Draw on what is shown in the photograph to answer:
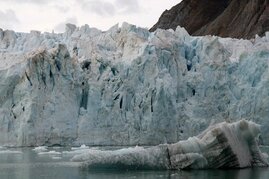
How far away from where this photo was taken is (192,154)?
53.5 ft

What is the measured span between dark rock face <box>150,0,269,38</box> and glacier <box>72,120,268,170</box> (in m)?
33.2

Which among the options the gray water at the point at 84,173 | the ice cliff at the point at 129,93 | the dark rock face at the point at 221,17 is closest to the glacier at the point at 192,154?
the gray water at the point at 84,173

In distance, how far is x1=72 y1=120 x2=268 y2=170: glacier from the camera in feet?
53.4

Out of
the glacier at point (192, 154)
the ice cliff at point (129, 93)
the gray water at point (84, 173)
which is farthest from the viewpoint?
the ice cliff at point (129, 93)

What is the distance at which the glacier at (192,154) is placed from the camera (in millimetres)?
16281

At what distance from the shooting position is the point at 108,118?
90.4 ft

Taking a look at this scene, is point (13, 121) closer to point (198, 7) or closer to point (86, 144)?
point (86, 144)

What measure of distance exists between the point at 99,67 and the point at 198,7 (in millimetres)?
42860

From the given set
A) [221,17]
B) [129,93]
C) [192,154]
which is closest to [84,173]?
[192,154]

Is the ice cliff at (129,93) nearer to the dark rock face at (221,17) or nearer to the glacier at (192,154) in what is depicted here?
the glacier at (192,154)

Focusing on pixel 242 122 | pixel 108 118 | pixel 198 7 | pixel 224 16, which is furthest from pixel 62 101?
pixel 198 7

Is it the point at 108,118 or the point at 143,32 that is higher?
the point at 143,32

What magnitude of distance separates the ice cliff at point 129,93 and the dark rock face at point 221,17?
21.0 metres

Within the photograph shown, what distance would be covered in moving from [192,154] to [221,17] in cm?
4581
